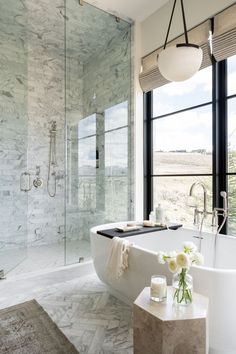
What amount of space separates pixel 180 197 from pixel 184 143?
0.72 meters

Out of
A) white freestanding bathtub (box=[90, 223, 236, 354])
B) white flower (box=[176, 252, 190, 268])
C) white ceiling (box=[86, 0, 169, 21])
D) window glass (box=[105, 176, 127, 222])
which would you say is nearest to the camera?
white flower (box=[176, 252, 190, 268])

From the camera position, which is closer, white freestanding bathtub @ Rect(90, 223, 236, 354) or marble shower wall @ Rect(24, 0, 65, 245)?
white freestanding bathtub @ Rect(90, 223, 236, 354)

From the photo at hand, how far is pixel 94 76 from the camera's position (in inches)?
170

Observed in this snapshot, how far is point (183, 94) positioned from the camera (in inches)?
135

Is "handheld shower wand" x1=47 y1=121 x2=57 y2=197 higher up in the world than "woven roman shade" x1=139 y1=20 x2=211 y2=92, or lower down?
lower down

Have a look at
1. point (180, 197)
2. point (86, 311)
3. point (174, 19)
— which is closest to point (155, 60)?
point (174, 19)

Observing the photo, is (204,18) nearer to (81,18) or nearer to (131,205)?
(81,18)

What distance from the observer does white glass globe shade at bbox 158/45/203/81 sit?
1.92 m

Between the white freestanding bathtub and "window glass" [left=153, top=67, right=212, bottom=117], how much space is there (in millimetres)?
1639

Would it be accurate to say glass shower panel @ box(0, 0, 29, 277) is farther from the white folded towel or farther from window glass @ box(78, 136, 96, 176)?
the white folded towel

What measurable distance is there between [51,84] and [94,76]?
80cm

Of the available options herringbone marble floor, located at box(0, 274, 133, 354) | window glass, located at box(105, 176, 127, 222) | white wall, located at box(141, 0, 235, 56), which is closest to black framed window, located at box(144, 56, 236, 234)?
window glass, located at box(105, 176, 127, 222)

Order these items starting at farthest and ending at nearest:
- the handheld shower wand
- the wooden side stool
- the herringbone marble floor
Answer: the handheld shower wand
the herringbone marble floor
the wooden side stool

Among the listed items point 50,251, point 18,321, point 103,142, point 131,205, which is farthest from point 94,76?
point 18,321
